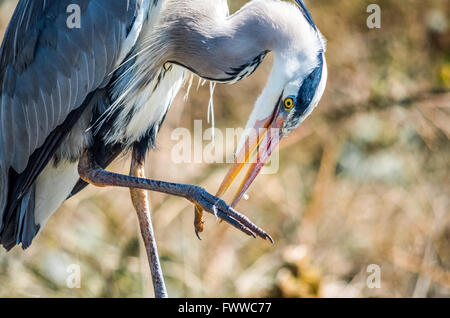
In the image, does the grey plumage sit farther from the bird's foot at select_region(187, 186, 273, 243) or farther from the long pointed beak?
the bird's foot at select_region(187, 186, 273, 243)

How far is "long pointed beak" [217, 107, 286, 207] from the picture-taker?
3.36m

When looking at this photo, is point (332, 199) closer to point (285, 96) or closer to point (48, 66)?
point (285, 96)

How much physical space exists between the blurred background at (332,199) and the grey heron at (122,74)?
6.78 feet

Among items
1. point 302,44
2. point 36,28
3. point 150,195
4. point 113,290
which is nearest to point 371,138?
point 150,195

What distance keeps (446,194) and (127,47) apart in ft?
11.3

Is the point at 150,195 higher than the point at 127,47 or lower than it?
lower

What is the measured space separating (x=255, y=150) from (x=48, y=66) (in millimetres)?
989

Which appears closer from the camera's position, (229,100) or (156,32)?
(156,32)

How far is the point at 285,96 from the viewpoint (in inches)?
130

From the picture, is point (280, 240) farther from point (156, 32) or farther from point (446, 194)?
point (156, 32)

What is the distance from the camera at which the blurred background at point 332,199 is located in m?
5.66

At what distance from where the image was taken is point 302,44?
3.29 meters

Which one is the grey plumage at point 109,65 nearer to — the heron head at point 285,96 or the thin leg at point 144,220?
the heron head at point 285,96
